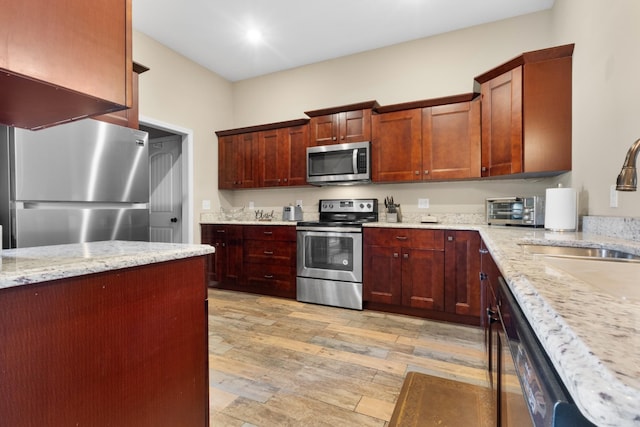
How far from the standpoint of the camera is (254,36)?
3.38 metres

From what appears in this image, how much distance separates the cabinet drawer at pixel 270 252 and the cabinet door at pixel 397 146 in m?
1.28

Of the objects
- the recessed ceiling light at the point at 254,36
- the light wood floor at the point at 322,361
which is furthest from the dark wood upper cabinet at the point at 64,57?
the recessed ceiling light at the point at 254,36

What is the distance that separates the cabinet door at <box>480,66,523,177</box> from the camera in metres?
2.50

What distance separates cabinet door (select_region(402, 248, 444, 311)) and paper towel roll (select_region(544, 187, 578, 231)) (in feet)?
3.16

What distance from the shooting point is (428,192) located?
3414mm

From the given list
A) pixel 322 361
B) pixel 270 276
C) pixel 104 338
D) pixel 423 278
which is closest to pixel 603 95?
pixel 423 278

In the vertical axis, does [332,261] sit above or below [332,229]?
below

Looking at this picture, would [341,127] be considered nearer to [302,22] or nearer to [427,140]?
[427,140]

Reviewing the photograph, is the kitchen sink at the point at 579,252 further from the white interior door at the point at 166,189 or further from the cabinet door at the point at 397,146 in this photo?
the white interior door at the point at 166,189

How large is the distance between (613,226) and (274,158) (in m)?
3.29

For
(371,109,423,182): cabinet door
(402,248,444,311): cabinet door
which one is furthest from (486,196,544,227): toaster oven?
(371,109,423,182): cabinet door

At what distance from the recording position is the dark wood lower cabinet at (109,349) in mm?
724

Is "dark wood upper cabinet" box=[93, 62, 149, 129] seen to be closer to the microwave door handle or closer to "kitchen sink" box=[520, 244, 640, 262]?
the microwave door handle

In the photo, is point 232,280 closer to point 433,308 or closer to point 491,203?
point 433,308
